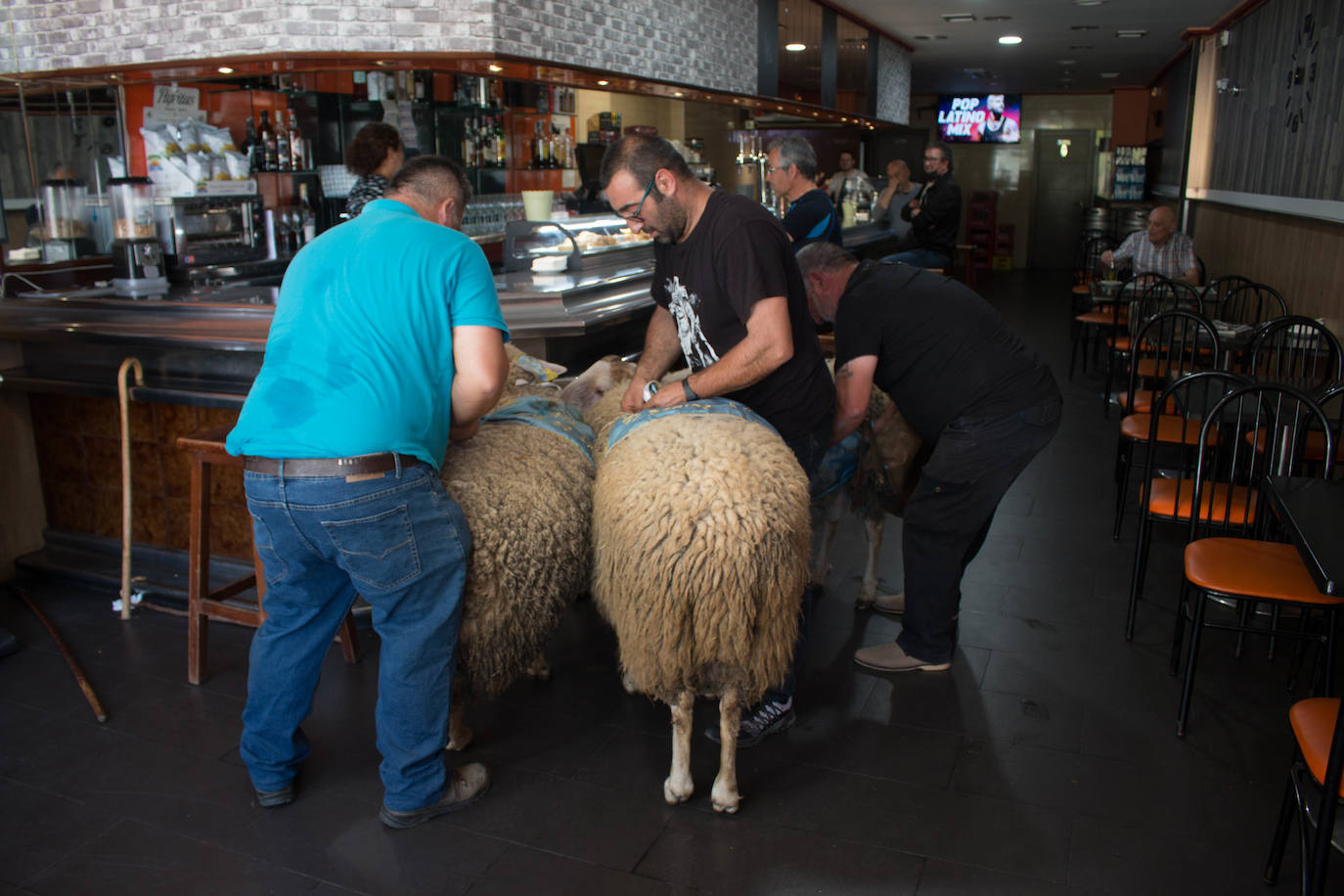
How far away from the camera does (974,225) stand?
56.4ft

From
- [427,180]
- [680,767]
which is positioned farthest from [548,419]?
[680,767]

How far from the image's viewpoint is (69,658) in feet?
10.5

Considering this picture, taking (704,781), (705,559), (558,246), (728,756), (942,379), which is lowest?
(704,781)

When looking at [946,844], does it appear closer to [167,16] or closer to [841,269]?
[841,269]

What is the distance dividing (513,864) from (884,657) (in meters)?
1.47

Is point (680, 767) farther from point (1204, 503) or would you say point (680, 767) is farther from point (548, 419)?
point (1204, 503)

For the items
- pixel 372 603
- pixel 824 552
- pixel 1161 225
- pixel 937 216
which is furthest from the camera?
pixel 937 216

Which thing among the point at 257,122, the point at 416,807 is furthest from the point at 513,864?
the point at 257,122

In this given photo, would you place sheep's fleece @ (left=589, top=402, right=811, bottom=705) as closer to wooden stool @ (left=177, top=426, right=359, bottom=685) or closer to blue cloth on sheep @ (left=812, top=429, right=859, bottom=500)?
blue cloth on sheep @ (left=812, top=429, right=859, bottom=500)

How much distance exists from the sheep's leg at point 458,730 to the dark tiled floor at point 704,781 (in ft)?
0.18

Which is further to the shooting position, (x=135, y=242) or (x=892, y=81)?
(x=892, y=81)

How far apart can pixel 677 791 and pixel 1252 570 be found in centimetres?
167

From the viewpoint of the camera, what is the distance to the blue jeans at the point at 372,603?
2.23m

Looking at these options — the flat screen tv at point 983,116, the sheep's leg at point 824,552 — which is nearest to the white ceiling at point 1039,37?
the flat screen tv at point 983,116
